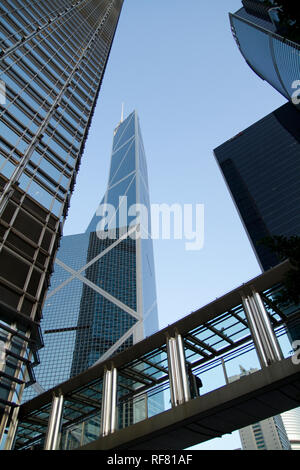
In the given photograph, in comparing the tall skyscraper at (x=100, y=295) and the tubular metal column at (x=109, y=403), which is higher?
the tall skyscraper at (x=100, y=295)

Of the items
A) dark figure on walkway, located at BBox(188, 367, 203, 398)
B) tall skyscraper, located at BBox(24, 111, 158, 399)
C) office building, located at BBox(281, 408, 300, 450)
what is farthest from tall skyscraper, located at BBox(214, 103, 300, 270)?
office building, located at BBox(281, 408, 300, 450)

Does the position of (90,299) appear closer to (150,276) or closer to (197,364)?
(150,276)

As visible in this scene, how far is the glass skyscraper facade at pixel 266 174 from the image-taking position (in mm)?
113688

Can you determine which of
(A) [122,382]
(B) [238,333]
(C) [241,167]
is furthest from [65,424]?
(C) [241,167]

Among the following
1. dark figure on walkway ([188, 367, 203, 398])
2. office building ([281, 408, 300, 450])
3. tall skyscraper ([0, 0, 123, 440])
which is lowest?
dark figure on walkway ([188, 367, 203, 398])

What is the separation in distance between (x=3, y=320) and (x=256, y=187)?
412ft

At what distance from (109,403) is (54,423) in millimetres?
2752

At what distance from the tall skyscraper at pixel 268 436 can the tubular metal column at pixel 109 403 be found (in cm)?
15036

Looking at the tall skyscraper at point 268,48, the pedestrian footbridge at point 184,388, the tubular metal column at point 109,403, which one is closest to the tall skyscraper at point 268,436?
the tall skyscraper at point 268,48

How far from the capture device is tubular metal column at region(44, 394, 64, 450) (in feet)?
43.6

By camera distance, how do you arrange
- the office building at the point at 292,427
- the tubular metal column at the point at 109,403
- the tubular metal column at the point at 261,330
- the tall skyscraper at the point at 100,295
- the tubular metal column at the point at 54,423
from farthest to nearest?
the office building at the point at 292,427 < the tall skyscraper at the point at 100,295 < the tubular metal column at the point at 54,423 < the tubular metal column at the point at 109,403 < the tubular metal column at the point at 261,330

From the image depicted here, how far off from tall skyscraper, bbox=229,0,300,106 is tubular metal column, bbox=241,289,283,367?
88360 mm

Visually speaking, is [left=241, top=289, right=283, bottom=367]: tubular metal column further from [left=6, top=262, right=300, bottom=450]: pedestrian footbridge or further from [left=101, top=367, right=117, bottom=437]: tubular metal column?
[left=101, top=367, right=117, bottom=437]: tubular metal column

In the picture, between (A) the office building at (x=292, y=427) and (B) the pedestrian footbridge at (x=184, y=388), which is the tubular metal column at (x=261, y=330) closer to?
(B) the pedestrian footbridge at (x=184, y=388)
